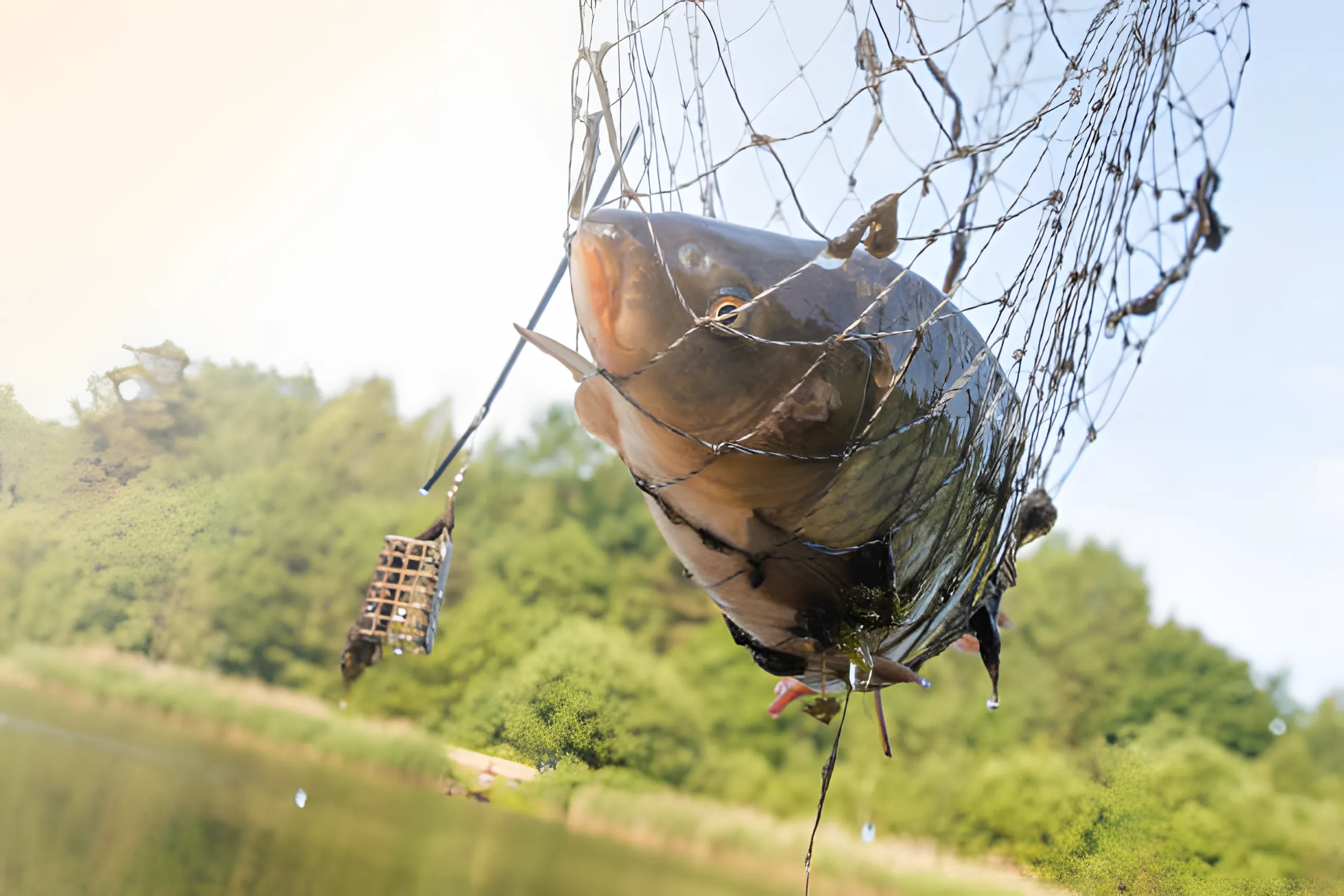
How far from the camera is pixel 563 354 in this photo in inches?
72.5

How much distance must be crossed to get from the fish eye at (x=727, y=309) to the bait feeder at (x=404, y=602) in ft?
6.18

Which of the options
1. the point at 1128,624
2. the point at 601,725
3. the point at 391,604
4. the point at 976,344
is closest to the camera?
the point at 976,344

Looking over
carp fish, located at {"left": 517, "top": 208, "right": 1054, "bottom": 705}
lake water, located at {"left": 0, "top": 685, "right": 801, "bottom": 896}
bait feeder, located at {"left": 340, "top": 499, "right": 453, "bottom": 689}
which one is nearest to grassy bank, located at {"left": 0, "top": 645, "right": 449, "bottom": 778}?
lake water, located at {"left": 0, "top": 685, "right": 801, "bottom": 896}

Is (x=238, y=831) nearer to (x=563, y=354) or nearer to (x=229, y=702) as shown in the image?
(x=563, y=354)

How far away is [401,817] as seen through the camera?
1027cm

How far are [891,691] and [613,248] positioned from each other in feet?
68.1

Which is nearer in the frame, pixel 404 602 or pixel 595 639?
pixel 404 602

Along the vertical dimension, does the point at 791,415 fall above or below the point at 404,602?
above

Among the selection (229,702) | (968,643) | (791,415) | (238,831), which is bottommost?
(229,702)

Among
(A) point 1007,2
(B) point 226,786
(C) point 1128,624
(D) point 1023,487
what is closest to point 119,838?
(B) point 226,786

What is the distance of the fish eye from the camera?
1.69m

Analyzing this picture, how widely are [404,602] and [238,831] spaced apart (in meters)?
5.77

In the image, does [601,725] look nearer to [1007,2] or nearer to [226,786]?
[226,786]

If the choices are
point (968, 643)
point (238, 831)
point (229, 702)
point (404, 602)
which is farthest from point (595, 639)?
point (404, 602)
